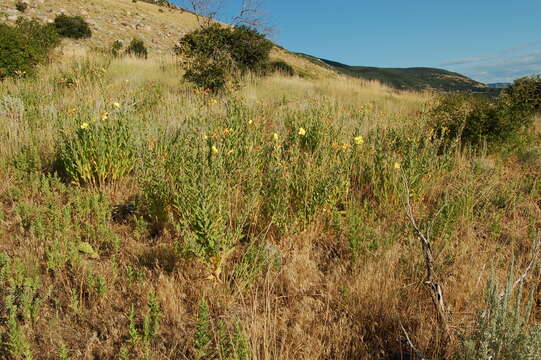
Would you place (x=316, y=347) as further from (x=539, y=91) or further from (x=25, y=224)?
(x=539, y=91)

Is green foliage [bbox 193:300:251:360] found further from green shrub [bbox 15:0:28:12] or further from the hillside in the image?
green shrub [bbox 15:0:28:12]

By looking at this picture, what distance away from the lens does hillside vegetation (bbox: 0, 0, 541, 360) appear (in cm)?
167

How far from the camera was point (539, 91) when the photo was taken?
7.88m

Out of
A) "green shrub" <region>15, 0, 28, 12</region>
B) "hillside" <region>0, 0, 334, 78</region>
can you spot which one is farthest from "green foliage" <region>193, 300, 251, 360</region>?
"green shrub" <region>15, 0, 28, 12</region>

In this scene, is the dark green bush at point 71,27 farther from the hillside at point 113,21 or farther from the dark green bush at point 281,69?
the dark green bush at point 281,69

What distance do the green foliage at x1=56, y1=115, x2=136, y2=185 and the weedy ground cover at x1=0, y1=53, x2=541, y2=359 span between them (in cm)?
2

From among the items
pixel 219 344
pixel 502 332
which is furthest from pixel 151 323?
pixel 502 332

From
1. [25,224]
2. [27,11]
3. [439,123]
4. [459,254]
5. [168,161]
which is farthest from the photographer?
[27,11]

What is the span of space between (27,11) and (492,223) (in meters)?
32.5

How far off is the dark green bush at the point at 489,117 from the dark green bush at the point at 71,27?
2521 cm

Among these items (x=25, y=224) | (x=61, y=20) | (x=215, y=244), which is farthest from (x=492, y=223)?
(x=61, y=20)

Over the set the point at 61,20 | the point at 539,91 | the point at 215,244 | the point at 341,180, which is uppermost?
the point at 61,20

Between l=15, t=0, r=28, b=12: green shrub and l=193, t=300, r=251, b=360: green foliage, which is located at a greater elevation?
l=15, t=0, r=28, b=12: green shrub

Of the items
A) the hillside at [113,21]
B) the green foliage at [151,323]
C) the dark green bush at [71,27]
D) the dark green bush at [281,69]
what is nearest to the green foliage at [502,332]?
the green foliage at [151,323]
